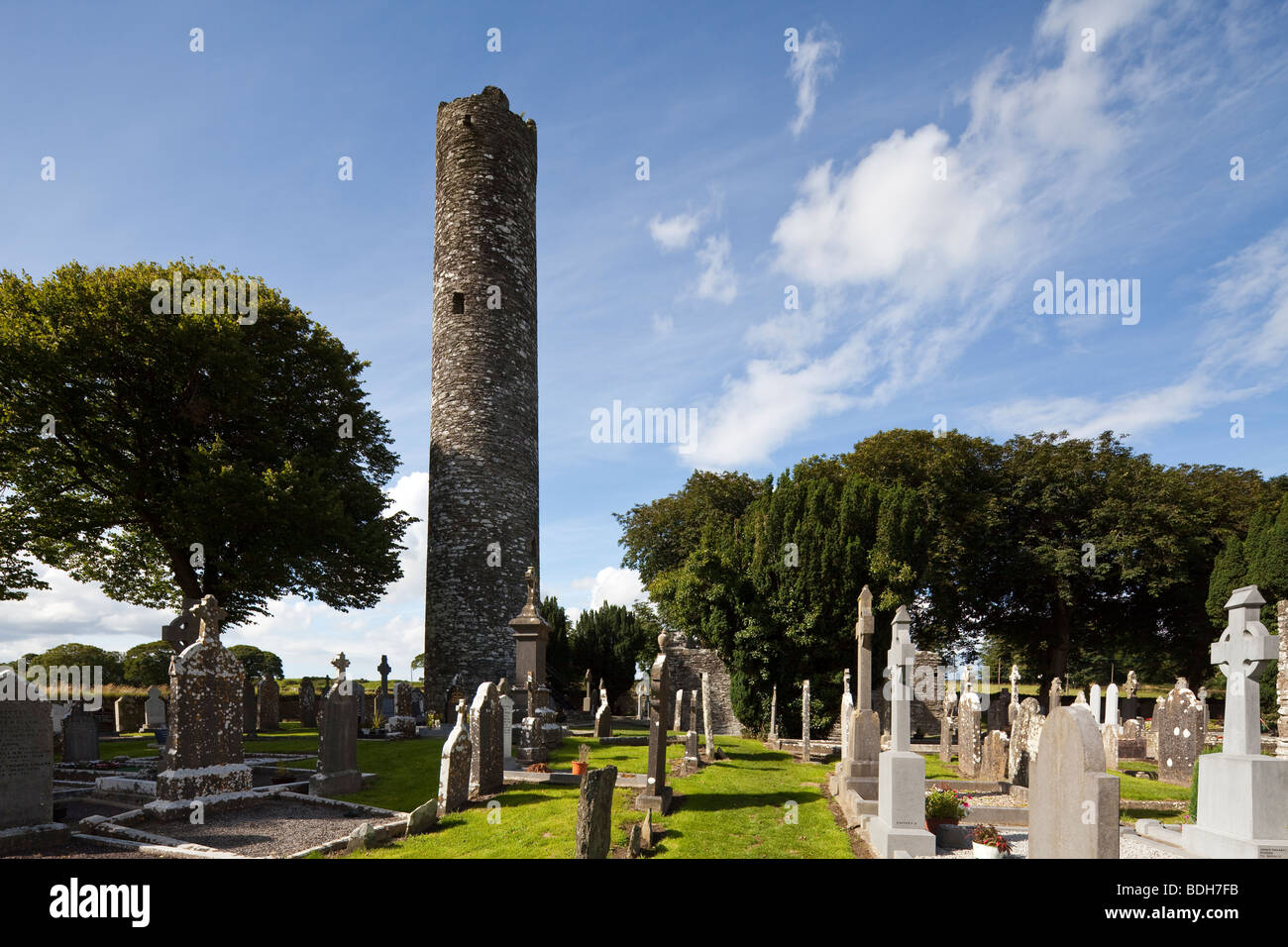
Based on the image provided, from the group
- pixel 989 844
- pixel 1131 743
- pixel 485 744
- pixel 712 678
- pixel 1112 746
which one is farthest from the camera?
pixel 712 678

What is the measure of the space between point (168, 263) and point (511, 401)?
1033 cm

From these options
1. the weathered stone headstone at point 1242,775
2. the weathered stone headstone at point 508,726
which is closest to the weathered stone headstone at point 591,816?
the weathered stone headstone at point 1242,775

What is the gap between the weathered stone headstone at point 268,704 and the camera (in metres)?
22.1

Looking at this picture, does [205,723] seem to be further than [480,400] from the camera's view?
No

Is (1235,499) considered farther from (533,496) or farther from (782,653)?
(533,496)

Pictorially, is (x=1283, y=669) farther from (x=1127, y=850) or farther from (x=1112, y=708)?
(x=1112, y=708)

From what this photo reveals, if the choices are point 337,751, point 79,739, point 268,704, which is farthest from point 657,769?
point 268,704

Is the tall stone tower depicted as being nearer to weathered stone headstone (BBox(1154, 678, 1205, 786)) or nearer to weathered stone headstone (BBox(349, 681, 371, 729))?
weathered stone headstone (BBox(349, 681, 371, 729))

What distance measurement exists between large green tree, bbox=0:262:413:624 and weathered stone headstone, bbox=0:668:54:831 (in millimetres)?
10555

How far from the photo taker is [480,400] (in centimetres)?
2378

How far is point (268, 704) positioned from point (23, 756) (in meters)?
15.2

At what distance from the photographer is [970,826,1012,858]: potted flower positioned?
27.2 ft

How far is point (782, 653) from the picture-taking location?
22.0 meters

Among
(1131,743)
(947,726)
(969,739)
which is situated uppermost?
(969,739)
